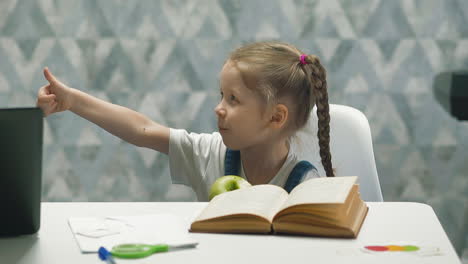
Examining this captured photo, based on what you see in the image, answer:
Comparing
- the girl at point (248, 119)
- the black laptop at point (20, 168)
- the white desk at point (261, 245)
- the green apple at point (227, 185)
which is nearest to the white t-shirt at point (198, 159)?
the girl at point (248, 119)

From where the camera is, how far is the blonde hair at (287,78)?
182 cm

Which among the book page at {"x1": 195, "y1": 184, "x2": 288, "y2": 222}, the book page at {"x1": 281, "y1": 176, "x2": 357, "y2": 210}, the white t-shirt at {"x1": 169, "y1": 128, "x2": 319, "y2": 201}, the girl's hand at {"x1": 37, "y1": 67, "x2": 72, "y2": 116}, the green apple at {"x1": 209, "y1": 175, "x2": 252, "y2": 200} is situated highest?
the girl's hand at {"x1": 37, "y1": 67, "x2": 72, "y2": 116}

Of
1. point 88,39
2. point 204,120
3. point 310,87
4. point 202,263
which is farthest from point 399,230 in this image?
point 88,39

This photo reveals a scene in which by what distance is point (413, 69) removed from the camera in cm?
254

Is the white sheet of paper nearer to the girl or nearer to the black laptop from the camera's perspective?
the black laptop

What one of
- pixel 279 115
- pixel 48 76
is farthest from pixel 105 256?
pixel 279 115

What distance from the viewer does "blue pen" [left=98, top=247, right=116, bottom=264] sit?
1016 mm

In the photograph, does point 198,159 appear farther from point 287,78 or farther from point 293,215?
point 293,215

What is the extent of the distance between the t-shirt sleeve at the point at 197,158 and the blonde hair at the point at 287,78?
0.21 m

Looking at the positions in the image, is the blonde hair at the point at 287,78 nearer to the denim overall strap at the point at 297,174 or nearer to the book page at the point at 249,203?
the denim overall strap at the point at 297,174

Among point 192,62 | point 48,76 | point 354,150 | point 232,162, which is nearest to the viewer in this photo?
point 48,76

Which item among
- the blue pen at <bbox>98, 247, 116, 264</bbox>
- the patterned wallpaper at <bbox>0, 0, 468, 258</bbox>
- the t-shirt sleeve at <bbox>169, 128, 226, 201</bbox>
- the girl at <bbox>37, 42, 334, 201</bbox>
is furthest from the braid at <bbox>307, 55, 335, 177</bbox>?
the blue pen at <bbox>98, 247, 116, 264</bbox>

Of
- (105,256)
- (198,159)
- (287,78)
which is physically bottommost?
(198,159)

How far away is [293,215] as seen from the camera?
1.14 m
